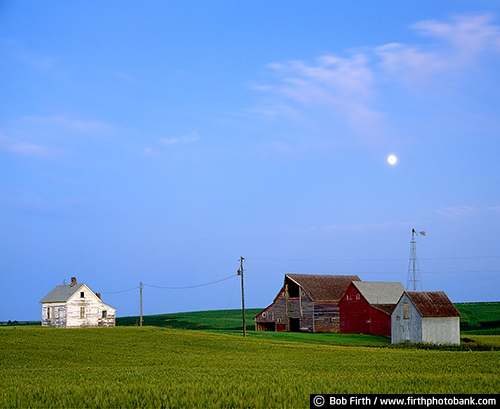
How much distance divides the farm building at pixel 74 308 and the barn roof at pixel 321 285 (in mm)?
28794

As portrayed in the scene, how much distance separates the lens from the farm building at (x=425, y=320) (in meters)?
68.4

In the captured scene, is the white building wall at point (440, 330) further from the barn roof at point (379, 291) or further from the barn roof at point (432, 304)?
the barn roof at point (379, 291)

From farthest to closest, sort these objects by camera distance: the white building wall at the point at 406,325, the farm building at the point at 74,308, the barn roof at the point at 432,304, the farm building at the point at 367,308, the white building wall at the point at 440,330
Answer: the farm building at the point at 74,308 → the farm building at the point at 367,308 → the barn roof at the point at 432,304 → the white building wall at the point at 406,325 → the white building wall at the point at 440,330

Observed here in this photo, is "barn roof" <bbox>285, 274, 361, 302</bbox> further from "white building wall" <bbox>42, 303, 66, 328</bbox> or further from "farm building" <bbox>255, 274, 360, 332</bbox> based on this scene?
"white building wall" <bbox>42, 303, 66, 328</bbox>

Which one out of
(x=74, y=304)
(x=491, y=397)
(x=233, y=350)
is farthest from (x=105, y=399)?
(x=74, y=304)

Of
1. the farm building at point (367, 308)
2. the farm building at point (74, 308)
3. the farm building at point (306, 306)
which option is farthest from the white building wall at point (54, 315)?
the farm building at point (367, 308)

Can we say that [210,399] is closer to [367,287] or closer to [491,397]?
[491,397]

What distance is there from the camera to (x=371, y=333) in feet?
273

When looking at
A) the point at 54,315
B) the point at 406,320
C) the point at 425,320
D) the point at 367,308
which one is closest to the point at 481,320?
the point at 367,308

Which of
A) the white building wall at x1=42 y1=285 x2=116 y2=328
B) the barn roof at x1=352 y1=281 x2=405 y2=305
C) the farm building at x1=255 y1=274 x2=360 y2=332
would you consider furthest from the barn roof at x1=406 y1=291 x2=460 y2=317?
the white building wall at x1=42 y1=285 x2=116 y2=328

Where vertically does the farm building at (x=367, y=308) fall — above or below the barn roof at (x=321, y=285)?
below

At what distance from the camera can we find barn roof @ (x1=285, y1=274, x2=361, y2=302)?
296 feet

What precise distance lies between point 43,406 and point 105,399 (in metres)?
1.58

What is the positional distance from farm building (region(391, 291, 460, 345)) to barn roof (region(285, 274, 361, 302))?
61.5ft
